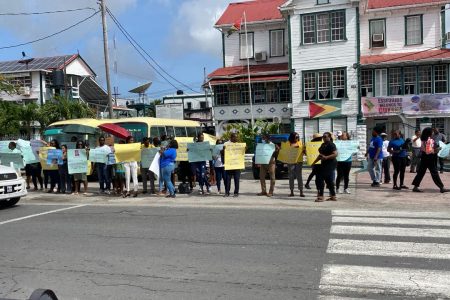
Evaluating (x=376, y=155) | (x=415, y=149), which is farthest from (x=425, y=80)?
(x=376, y=155)

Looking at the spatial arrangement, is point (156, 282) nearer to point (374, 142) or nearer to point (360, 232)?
point (360, 232)

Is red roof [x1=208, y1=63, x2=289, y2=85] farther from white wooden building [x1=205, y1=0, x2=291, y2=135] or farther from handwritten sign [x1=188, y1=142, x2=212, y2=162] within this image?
handwritten sign [x1=188, y1=142, x2=212, y2=162]

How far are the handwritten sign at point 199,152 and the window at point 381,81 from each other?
17.8 meters

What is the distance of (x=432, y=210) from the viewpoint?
1037 centimetres

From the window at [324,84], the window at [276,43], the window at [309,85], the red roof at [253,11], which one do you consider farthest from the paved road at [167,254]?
the red roof at [253,11]

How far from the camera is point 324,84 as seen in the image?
27969mm

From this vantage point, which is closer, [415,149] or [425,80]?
[415,149]

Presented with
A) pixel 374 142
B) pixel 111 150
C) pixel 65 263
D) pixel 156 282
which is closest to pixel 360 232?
pixel 156 282

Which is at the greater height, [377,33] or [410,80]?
[377,33]

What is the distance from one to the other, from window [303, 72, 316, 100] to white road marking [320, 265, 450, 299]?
2317 cm

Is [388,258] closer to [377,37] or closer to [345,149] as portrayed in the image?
[345,149]

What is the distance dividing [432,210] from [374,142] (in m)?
4.17

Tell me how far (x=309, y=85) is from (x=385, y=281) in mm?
23829

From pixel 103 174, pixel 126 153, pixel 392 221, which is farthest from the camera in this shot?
pixel 103 174
